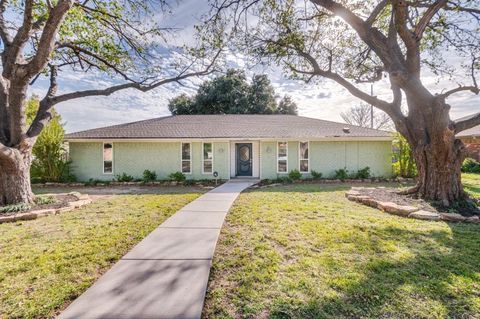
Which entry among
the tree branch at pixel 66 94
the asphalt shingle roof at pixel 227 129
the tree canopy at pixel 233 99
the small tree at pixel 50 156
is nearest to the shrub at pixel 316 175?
the asphalt shingle roof at pixel 227 129

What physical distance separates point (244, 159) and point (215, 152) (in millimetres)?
1874

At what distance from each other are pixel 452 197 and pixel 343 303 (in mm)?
6055

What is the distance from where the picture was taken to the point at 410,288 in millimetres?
2732

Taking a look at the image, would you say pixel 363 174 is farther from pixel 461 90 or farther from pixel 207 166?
pixel 207 166

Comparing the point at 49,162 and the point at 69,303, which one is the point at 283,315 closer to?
the point at 69,303

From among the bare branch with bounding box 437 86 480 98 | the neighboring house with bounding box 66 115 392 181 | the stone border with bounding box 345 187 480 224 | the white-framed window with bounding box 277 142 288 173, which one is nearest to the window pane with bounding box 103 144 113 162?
the neighboring house with bounding box 66 115 392 181

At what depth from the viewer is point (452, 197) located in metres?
6.40

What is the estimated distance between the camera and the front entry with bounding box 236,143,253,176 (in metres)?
14.1

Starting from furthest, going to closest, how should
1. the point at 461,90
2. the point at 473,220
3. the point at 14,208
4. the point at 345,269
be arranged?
the point at 461,90 < the point at 14,208 < the point at 473,220 < the point at 345,269

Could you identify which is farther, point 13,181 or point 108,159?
point 108,159

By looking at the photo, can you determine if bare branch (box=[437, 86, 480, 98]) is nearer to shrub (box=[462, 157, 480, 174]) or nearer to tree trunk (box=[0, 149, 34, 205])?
tree trunk (box=[0, 149, 34, 205])

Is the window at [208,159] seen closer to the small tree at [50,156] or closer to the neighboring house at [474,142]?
the small tree at [50,156]

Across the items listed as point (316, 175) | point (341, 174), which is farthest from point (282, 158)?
point (341, 174)

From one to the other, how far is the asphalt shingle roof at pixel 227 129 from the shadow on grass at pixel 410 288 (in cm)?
974
